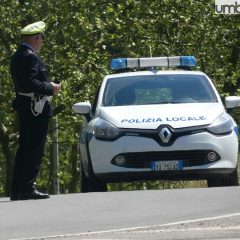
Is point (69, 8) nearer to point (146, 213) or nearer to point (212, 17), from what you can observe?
point (212, 17)

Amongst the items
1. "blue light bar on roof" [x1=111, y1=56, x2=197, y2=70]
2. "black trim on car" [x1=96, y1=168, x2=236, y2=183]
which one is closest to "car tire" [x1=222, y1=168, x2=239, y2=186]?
"black trim on car" [x1=96, y1=168, x2=236, y2=183]

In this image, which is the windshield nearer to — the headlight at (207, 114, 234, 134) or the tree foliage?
the headlight at (207, 114, 234, 134)

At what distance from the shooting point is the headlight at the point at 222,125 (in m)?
14.8

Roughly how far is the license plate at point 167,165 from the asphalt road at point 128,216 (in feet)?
4.18

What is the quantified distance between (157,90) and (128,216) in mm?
5101

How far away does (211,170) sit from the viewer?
Answer: 14.9 meters

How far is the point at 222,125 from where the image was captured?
14891mm

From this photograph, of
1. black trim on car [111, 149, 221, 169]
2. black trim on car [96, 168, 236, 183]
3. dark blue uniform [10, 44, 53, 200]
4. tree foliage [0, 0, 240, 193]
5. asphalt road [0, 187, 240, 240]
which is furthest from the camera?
tree foliage [0, 0, 240, 193]

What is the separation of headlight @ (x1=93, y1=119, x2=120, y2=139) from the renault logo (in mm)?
508

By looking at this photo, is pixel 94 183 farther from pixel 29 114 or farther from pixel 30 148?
pixel 29 114

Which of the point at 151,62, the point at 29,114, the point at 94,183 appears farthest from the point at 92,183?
the point at 151,62

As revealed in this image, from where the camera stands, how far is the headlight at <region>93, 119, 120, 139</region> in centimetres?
1468

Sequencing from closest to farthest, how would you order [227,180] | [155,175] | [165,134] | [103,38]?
[165,134] → [155,175] → [227,180] → [103,38]

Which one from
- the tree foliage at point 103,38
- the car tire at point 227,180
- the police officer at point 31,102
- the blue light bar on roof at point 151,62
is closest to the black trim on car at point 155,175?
the car tire at point 227,180
